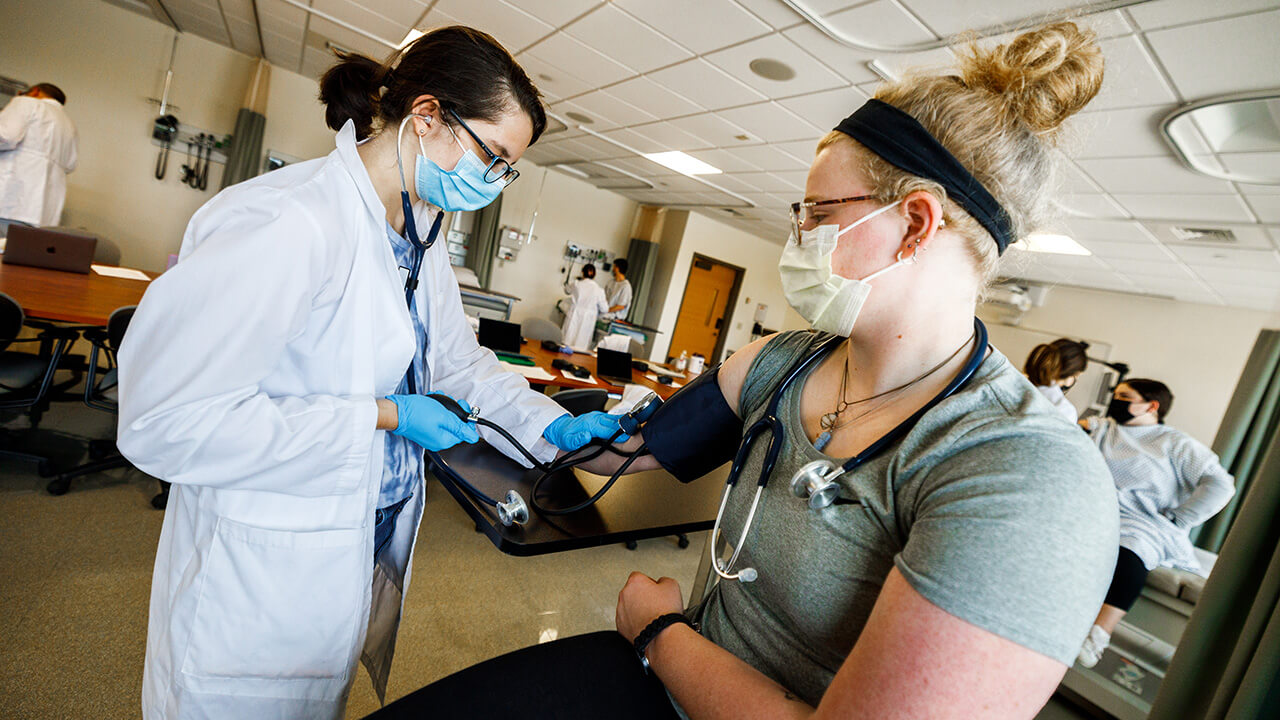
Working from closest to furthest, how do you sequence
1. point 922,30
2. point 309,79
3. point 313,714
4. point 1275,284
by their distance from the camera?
1. point 313,714
2. point 922,30
3. point 1275,284
4. point 309,79

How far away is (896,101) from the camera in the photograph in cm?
75

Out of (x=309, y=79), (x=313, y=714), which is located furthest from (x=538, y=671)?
(x=309, y=79)

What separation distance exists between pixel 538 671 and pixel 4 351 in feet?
9.89

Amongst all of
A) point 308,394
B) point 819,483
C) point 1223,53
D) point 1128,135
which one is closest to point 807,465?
point 819,483

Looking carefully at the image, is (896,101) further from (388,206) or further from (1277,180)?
(1277,180)

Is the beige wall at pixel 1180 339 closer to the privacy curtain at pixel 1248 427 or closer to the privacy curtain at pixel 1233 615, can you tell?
the privacy curtain at pixel 1248 427

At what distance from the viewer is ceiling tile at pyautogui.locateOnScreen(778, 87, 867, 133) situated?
3226mm

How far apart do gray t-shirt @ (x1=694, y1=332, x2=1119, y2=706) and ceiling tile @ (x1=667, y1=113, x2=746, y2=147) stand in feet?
12.7

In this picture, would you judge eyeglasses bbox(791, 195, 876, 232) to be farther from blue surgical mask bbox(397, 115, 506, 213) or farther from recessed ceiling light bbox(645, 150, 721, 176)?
recessed ceiling light bbox(645, 150, 721, 176)

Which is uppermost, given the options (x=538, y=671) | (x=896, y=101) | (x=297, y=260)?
(x=896, y=101)

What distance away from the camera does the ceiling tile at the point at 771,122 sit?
147 inches

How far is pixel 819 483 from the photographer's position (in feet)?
2.15

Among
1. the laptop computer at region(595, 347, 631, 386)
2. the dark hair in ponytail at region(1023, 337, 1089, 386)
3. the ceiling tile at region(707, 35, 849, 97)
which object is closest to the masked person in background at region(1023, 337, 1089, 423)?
the dark hair in ponytail at region(1023, 337, 1089, 386)

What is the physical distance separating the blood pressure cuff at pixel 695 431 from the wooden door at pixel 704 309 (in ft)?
26.3
